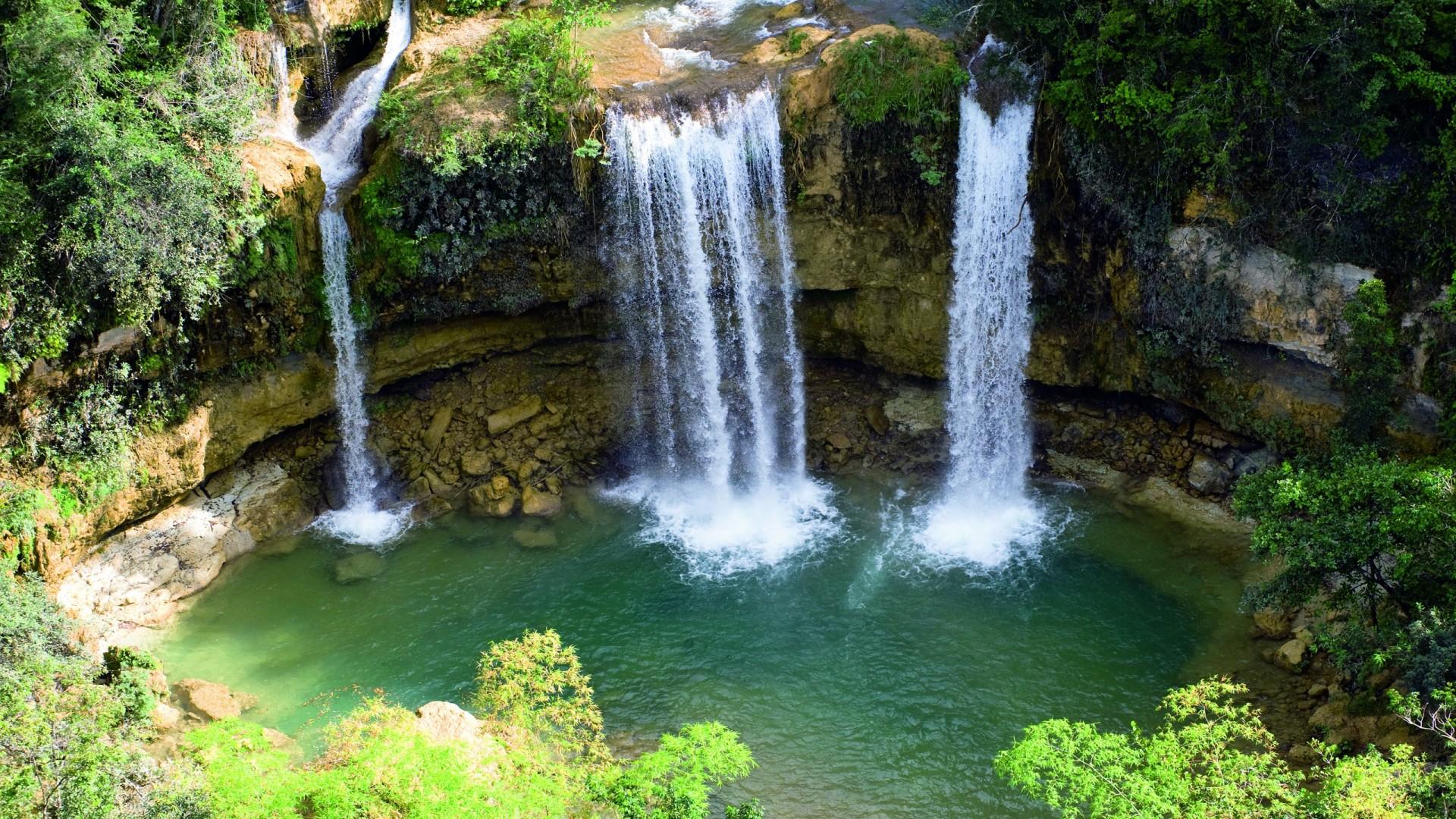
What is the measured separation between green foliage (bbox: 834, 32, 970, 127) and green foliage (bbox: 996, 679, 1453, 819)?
1260 centimetres

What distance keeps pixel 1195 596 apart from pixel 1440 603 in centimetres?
521

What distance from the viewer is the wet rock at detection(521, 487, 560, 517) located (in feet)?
78.1

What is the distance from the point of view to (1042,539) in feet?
73.2

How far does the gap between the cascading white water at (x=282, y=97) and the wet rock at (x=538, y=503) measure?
914cm

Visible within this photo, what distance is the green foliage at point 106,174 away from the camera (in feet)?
56.7

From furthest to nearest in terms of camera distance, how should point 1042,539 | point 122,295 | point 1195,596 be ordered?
point 1042,539 → point 1195,596 → point 122,295

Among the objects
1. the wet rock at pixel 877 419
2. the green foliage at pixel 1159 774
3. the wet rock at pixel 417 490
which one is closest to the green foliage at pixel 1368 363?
the green foliage at pixel 1159 774

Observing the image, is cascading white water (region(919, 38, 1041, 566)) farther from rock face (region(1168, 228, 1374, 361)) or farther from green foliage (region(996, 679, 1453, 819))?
green foliage (region(996, 679, 1453, 819))

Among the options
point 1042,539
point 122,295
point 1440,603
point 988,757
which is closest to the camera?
point 1440,603

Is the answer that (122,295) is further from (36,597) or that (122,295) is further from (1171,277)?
(1171,277)

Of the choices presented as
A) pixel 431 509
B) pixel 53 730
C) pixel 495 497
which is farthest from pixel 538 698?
pixel 431 509

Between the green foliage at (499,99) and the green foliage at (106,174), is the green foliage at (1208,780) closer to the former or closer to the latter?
the green foliage at (499,99)

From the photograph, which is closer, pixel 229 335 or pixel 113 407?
pixel 113 407

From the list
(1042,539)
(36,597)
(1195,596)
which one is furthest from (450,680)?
(1195,596)
